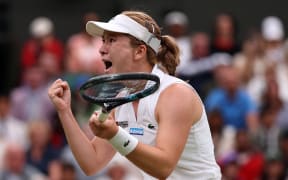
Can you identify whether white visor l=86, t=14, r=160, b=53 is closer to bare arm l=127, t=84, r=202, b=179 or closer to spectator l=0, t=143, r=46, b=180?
bare arm l=127, t=84, r=202, b=179

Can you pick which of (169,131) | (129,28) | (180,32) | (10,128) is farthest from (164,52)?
(180,32)

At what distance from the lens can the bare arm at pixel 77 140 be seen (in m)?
5.40

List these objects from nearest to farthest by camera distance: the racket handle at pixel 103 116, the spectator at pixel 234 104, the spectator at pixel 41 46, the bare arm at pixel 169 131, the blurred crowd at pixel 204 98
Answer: the racket handle at pixel 103 116, the bare arm at pixel 169 131, the blurred crowd at pixel 204 98, the spectator at pixel 234 104, the spectator at pixel 41 46

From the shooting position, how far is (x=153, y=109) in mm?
5336

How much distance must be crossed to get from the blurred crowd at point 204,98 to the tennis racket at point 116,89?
4.97 m

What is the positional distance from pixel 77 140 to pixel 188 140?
0.59m

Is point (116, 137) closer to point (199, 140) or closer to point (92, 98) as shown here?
point (92, 98)

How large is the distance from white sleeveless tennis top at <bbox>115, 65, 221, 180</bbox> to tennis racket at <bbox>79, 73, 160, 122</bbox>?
1.25 feet

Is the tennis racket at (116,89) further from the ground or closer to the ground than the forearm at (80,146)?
further from the ground

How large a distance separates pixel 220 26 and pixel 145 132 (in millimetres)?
7185

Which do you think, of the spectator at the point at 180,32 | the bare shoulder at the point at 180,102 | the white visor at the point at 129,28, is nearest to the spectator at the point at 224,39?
the spectator at the point at 180,32

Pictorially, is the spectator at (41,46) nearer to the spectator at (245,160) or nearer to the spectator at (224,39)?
the spectator at (224,39)

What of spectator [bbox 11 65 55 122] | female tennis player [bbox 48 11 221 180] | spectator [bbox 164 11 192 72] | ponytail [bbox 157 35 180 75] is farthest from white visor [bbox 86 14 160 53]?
spectator [bbox 11 65 55 122]

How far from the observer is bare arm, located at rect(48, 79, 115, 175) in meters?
5.40
